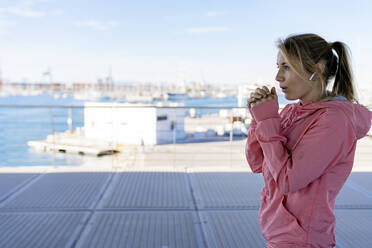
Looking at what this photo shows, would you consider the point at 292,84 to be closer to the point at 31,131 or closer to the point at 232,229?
the point at 232,229

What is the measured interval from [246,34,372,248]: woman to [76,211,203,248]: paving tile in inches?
24.9

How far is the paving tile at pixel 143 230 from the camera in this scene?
0.97m

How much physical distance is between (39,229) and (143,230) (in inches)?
14.9

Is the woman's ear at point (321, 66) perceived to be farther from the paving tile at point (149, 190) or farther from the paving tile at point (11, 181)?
the paving tile at point (11, 181)

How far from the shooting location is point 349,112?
1.18 feet

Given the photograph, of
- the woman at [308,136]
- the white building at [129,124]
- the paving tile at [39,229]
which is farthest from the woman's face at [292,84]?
the white building at [129,124]

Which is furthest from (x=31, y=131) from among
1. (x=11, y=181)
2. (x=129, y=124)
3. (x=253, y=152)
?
(x=129, y=124)

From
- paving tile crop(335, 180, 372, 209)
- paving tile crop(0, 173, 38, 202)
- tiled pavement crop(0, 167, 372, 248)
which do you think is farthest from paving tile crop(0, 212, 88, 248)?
paving tile crop(335, 180, 372, 209)

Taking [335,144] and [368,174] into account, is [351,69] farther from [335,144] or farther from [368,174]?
[368,174]

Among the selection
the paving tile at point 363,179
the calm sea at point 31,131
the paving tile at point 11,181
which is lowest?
the calm sea at point 31,131

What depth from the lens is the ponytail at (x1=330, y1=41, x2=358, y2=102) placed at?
1.27 feet

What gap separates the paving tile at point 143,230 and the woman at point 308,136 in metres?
0.63

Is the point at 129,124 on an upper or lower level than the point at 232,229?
lower

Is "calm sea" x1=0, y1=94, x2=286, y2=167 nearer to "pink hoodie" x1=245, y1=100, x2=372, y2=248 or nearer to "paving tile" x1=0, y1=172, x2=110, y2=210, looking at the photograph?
"pink hoodie" x1=245, y1=100, x2=372, y2=248
